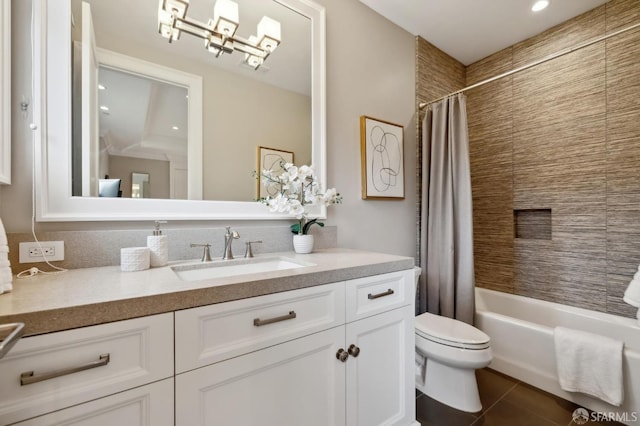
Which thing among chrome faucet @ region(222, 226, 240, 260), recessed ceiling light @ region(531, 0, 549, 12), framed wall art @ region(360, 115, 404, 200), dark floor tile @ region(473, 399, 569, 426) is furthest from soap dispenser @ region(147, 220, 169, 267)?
recessed ceiling light @ region(531, 0, 549, 12)

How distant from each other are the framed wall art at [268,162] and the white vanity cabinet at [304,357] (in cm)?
74

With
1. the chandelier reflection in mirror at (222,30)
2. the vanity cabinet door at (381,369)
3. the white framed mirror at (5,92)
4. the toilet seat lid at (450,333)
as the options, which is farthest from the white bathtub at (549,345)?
the white framed mirror at (5,92)

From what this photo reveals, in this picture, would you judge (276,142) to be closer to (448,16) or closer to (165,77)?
(165,77)

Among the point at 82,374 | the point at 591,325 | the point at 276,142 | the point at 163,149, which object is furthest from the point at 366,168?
the point at 591,325

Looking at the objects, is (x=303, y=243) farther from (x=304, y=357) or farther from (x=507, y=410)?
(x=507, y=410)

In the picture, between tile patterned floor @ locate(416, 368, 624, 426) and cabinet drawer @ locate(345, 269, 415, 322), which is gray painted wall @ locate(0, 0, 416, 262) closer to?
cabinet drawer @ locate(345, 269, 415, 322)

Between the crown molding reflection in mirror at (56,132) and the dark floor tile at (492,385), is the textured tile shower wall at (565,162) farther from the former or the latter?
the crown molding reflection in mirror at (56,132)

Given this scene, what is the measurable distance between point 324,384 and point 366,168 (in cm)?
135

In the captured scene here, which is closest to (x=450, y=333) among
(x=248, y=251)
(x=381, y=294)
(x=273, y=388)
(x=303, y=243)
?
(x=381, y=294)

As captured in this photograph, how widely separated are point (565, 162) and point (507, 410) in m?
1.83

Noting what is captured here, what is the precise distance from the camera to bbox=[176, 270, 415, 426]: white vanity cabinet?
2.60 feet

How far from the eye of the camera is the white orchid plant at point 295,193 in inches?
58.1

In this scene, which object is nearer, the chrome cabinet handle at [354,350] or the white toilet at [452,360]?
the chrome cabinet handle at [354,350]

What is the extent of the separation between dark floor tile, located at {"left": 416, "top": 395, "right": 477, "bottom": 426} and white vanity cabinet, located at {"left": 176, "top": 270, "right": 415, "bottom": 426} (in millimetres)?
269
